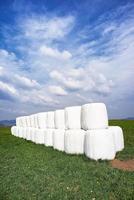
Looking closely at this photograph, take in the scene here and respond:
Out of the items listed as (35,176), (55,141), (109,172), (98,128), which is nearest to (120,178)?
(109,172)

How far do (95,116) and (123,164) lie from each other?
6.91 ft

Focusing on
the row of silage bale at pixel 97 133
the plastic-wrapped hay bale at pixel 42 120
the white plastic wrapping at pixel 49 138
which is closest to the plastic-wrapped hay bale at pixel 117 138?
the row of silage bale at pixel 97 133

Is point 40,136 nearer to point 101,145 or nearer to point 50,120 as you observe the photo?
point 50,120

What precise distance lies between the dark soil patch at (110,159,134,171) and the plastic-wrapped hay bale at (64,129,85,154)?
171cm

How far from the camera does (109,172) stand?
7.23m

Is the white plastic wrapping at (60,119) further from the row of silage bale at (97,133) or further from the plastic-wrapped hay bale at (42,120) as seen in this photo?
the plastic-wrapped hay bale at (42,120)

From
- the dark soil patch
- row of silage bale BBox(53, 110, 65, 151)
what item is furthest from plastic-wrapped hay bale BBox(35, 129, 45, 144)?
the dark soil patch

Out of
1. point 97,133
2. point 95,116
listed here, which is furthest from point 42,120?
point 97,133

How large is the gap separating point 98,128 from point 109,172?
290 cm

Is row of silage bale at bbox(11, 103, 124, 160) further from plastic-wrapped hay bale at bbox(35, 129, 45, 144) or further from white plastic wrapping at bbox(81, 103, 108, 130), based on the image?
plastic-wrapped hay bale at bbox(35, 129, 45, 144)

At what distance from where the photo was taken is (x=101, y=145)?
9.26 meters

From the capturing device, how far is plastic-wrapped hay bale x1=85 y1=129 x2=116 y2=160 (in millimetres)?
9242

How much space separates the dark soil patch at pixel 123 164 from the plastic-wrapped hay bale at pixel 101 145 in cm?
33

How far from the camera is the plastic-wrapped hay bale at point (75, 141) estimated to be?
10547mm
